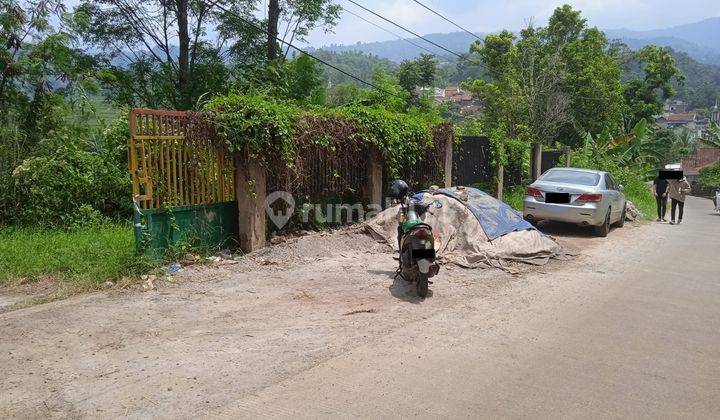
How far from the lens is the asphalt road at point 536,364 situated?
3791 mm

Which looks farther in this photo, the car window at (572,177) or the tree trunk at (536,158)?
the tree trunk at (536,158)

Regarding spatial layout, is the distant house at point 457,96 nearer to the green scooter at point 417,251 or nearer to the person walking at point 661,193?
the person walking at point 661,193

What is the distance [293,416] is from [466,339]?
2.15 meters

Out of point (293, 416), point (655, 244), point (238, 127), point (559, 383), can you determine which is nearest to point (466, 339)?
point (559, 383)

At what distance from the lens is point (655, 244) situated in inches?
464

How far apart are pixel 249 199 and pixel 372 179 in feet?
10.5

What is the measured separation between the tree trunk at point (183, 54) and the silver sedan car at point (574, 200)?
11393 millimetres

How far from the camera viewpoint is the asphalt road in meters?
3.79

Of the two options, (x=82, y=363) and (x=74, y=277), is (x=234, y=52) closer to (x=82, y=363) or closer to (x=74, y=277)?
(x=74, y=277)

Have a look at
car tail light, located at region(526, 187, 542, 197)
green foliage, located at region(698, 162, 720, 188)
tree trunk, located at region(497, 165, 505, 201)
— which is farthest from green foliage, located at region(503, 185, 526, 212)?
green foliage, located at region(698, 162, 720, 188)

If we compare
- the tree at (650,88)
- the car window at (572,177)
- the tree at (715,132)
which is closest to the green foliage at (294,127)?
the car window at (572,177)

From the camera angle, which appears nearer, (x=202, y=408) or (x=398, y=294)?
(x=202, y=408)

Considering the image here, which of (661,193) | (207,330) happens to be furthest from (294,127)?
(661,193)

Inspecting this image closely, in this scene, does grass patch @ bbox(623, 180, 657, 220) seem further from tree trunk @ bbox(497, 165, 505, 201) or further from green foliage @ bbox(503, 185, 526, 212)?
tree trunk @ bbox(497, 165, 505, 201)
